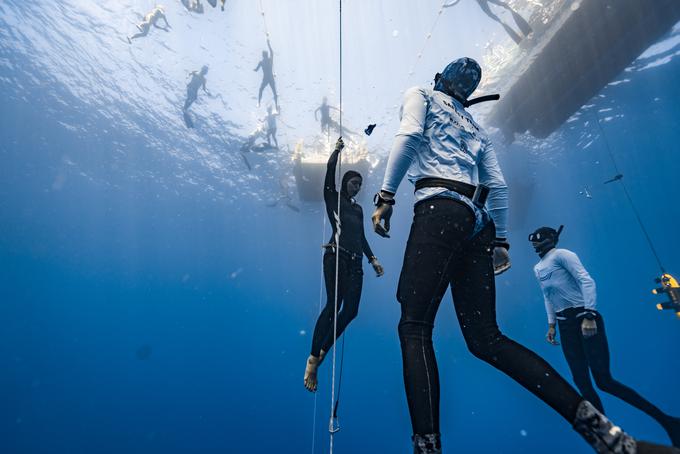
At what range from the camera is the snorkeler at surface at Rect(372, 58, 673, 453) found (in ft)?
3.75

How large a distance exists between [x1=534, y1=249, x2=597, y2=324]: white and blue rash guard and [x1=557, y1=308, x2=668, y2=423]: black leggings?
137mm

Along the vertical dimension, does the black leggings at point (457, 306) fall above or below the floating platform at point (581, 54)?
below

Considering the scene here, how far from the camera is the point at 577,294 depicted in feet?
13.2

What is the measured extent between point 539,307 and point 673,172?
45.7m

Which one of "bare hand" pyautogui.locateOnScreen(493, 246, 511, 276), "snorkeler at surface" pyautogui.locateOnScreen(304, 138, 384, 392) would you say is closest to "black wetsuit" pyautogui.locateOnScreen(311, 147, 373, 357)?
"snorkeler at surface" pyautogui.locateOnScreen(304, 138, 384, 392)

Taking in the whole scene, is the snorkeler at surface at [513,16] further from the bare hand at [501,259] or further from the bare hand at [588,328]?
the bare hand at [501,259]

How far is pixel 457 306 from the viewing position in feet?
5.29

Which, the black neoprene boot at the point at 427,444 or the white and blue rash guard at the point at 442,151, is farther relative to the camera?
the white and blue rash guard at the point at 442,151

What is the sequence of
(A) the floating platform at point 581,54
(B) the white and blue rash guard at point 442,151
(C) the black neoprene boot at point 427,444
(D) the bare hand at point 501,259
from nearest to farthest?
(C) the black neoprene boot at point 427,444
(B) the white and blue rash guard at point 442,151
(D) the bare hand at point 501,259
(A) the floating platform at point 581,54

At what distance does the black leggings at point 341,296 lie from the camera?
123 inches

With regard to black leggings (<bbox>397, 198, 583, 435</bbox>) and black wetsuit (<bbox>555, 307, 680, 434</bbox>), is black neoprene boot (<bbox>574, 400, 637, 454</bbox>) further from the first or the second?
black wetsuit (<bbox>555, 307, 680, 434</bbox>)

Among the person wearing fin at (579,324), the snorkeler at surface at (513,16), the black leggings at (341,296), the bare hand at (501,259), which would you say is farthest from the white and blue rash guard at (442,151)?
the snorkeler at surface at (513,16)

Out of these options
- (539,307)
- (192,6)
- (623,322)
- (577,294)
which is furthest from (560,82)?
(623,322)

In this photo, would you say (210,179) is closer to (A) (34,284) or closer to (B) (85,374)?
(B) (85,374)
